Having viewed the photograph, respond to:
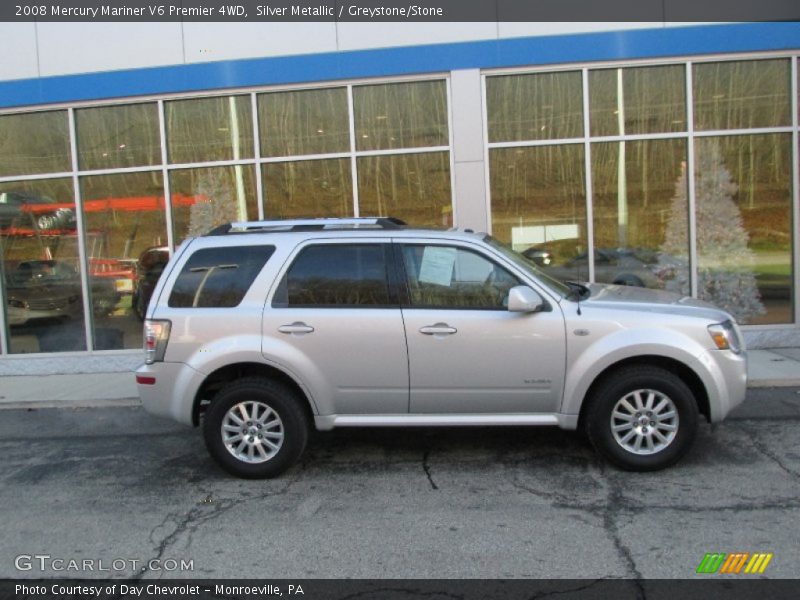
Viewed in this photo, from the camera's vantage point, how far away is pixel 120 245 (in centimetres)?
1055

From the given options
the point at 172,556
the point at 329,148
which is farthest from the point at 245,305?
the point at 329,148

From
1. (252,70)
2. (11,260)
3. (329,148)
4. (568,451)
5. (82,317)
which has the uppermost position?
(252,70)

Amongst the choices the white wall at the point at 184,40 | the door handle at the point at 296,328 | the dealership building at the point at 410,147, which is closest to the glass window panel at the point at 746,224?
the dealership building at the point at 410,147

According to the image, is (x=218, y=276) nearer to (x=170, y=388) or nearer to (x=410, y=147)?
(x=170, y=388)

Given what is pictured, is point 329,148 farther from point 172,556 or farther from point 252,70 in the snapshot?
point 172,556

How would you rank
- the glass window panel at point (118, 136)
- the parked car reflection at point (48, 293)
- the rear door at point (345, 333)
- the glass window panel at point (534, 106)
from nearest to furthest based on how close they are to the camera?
the rear door at point (345, 333)
the glass window panel at point (534, 106)
the glass window panel at point (118, 136)
the parked car reflection at point (48, 293)

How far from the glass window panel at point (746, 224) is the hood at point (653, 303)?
478 centimetres

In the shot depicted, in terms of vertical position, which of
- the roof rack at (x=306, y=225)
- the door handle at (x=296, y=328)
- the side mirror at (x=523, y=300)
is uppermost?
the roof rack at (x=306, y=225)

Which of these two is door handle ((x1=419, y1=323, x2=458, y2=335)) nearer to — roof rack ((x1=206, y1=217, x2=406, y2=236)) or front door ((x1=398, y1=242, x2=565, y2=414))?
front door ((x1=398, y1=242, x2=565, y2=414))

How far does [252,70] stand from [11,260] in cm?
473

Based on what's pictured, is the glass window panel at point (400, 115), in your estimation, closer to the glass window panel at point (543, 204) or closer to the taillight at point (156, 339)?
the glass window panel at point (543, 204)

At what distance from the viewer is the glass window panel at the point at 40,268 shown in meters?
10.6

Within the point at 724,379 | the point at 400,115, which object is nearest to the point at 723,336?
the point at 724,379

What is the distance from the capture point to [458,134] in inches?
387
